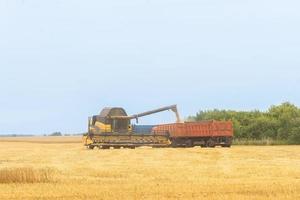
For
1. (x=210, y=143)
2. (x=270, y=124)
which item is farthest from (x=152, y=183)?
(x=270, y=124)

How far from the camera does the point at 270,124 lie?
2504 inches

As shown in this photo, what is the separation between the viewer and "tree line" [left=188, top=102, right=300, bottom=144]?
62656 millimetres

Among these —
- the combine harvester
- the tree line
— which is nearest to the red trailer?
the combine harvester

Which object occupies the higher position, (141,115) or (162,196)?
(141,115)

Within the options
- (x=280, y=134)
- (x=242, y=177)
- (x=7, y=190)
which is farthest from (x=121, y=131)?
(x=7, y=190)

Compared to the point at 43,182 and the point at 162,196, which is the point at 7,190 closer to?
the point at 43,182

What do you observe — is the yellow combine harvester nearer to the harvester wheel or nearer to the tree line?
the harvester wheel

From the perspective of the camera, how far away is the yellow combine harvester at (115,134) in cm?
4716

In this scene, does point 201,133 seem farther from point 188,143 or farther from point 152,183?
point 152,183

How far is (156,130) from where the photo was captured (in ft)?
172

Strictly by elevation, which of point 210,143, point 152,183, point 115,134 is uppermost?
point 115,134

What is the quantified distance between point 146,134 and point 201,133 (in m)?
4.12

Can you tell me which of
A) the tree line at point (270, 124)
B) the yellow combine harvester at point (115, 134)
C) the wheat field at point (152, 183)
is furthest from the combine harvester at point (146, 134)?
the wheat field at point (152, 183)

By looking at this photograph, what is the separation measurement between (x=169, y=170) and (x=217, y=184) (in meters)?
5.97
